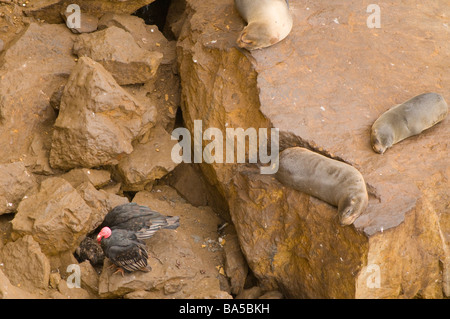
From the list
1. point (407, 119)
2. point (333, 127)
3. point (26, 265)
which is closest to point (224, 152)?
point (333, 127)

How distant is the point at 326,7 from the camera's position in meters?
7.30

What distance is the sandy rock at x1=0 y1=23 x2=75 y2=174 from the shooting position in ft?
21.4

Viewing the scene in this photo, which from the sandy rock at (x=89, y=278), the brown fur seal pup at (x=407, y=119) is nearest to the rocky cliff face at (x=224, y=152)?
the sandy rock at (x=89, y=278)

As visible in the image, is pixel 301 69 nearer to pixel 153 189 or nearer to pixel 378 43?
pixel 378 43

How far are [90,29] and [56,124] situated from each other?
1.64 metres

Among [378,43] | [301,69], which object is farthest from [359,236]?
[378,43]

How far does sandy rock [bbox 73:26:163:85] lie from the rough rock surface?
471 mm

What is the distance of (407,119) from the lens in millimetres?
6082

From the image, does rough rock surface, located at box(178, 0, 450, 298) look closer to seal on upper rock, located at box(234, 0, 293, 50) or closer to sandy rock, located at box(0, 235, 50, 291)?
seal on upper rock, located at box(234, 0, 293, 50)

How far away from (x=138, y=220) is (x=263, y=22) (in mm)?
2475

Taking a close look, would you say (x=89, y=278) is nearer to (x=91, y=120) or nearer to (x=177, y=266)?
(x=177, y=266)

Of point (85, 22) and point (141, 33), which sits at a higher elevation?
point (85, 22)

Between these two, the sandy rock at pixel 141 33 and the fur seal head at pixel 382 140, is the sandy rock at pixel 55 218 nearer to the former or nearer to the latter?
the sandy rock at pixel 141 33

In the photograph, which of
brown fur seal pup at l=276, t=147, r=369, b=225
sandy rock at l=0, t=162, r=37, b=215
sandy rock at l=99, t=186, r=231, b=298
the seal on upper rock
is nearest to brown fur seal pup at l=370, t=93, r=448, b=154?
brown fur seal pup at l=276, t=147, r=369, b=225
